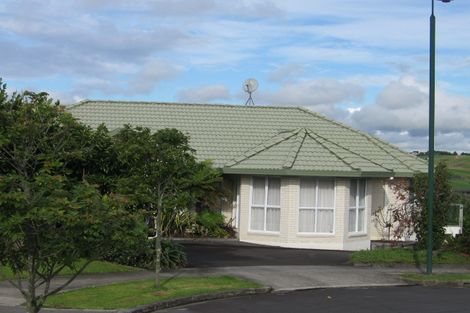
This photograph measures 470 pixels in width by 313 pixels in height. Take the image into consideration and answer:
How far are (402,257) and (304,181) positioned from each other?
18.0ft

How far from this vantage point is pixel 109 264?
18.4 metres

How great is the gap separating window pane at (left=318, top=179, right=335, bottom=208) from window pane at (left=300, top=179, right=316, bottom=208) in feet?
0.80

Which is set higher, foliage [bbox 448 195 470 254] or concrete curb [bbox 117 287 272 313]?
foliage [bbox 448 195 470 254]

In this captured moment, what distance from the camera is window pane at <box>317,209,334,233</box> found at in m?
25.6

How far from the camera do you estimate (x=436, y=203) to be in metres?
21.7

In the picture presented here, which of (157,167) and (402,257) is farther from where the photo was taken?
(402,257)

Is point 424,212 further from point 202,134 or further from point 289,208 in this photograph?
point 202,134

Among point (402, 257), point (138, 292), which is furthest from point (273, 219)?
point (138, 292)

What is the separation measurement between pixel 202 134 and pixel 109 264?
1287 centimetres

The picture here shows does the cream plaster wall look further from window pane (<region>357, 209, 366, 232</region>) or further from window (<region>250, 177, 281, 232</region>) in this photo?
window pane (<region>357, 209, 366, 232</region>)

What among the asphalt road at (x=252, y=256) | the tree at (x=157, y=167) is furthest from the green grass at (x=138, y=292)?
the asphalt road at (x=252, y=256)

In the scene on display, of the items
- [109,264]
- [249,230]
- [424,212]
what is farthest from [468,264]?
[109,264]

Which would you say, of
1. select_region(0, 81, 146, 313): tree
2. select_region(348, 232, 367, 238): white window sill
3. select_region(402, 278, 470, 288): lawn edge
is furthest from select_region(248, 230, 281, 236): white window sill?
select_region(0, 81, 146, 313): tree

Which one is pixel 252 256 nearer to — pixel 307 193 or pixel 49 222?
pixel 307 193
